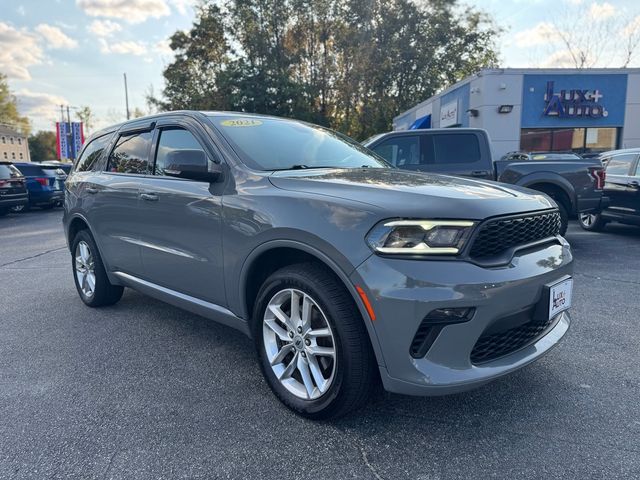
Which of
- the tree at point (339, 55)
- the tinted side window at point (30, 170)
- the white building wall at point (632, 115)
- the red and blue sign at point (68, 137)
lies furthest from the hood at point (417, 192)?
the red and blue sign at point (68, 137)

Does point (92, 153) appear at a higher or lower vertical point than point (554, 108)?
lower

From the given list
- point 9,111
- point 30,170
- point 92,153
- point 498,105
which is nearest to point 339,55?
point 498,105

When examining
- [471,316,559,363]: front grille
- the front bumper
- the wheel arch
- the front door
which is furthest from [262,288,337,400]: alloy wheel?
[471,316,559,363]: front grille

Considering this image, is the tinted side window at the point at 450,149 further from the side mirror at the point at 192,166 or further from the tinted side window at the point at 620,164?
the side mirror at the point at 192,166

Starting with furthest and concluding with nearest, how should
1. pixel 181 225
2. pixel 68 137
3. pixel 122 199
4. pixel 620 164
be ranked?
pixel 68 137 → pixel 620 164 → pixel 122 199 → pixel 181 225

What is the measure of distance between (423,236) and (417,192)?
30 cm

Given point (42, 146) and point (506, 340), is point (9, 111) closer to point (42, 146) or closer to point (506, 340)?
point (42, 146)

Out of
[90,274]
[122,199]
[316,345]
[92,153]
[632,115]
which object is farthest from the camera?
[632,115]

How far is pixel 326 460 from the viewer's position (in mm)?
2178

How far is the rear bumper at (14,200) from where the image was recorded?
13.5 m

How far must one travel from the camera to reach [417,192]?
7.64 feet

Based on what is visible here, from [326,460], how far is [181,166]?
6.12 feet

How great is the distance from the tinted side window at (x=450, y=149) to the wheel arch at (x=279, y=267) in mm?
5093

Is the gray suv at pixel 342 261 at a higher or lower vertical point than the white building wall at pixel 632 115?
lower
